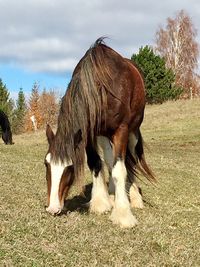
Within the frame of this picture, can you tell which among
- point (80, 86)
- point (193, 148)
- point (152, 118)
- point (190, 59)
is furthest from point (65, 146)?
point (190, 59)

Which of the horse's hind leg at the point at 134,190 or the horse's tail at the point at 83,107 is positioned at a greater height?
the horse's tail at the point at 83,107

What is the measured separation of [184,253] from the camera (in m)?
5.14

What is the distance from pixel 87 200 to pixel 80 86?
223 cm

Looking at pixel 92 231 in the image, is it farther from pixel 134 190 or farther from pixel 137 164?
pixel 137 164

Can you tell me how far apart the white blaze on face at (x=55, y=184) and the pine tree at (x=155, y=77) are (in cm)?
3690

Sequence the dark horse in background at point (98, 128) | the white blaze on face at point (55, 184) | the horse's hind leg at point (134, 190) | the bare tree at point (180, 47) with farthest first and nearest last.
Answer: the bare tree at point (180, 47) < the horse's hind leg at point (134, 190) < the dark horse in background at point (98, 128) < the white blaze on face at point (55, 184)

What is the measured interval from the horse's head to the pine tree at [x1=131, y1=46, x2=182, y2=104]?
36.8m

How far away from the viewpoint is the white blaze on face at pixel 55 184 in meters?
5.39

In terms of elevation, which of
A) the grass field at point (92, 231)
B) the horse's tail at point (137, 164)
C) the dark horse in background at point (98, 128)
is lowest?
the grass field at point (92, 231)

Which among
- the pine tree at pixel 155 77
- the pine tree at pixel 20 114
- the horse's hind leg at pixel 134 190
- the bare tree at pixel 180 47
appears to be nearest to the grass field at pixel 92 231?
the horse's hind leg at pixel 134 190

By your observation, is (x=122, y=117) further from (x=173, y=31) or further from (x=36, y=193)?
(x=173, y=31)

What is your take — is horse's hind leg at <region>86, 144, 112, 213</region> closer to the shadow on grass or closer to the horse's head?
the shadow on grass

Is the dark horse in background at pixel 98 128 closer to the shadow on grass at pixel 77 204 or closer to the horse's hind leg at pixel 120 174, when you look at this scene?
the horse's hind leg at pixel 120 174

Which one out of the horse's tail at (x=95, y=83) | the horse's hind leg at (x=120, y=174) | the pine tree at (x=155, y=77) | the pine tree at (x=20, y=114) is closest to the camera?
the horse's tail at (x=95, y=83)
